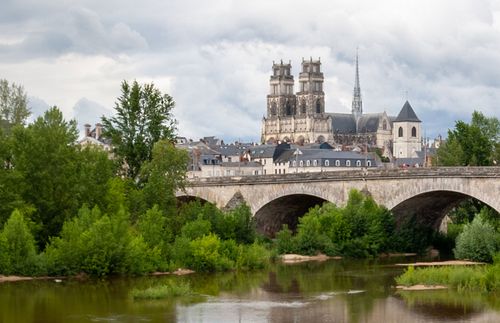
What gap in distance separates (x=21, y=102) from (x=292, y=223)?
22.0 meters

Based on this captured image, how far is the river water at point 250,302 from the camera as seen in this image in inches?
1556

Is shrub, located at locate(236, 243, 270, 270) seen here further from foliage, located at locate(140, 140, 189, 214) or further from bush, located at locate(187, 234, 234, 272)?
foliage, located at locate(140, 140, 189, 214)

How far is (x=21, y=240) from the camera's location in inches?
2013

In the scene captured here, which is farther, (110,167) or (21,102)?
(21,102)

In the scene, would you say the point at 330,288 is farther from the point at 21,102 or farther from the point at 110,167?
the point at 21,102

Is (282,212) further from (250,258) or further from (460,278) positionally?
(460,278)

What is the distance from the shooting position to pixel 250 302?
43.8 meters

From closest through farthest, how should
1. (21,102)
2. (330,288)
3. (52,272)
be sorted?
(330,288) < (52,272) < (21,102)

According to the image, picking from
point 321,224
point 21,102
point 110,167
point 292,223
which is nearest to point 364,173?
point 321,224

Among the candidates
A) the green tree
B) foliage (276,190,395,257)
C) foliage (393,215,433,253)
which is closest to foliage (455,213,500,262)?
foliage (276,190,395,257)

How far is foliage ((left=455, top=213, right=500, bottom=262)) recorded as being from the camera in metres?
56.2

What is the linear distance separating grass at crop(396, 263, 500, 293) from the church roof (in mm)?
142389

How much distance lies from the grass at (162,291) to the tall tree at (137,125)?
2208 centimetres

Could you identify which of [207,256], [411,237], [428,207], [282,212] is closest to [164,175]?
[207,256]
